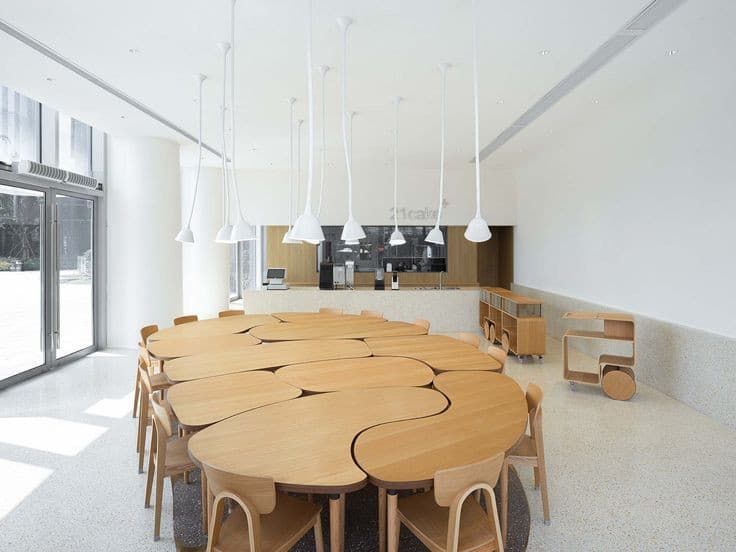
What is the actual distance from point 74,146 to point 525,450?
7.53 metres

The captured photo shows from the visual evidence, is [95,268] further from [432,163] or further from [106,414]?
[432,163]

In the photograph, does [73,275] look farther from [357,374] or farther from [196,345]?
[357,374]

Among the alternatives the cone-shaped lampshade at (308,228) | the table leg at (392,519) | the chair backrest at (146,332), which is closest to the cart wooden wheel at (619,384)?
the cone-shaped lampshade at (308,228)

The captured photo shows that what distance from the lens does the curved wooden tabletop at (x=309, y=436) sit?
1876 mm

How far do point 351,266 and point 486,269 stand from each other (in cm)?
509

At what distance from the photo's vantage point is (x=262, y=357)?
3.76m

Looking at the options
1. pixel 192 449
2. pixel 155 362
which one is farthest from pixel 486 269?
pixel 192 449

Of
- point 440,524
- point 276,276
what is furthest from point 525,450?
point 276,276

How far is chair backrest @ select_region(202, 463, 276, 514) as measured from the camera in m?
1.77

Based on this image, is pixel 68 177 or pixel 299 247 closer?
pixel 68 177

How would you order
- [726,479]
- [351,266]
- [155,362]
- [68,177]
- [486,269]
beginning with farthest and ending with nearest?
[486,269], [351,266], [68,177], [155,362], [726,479]

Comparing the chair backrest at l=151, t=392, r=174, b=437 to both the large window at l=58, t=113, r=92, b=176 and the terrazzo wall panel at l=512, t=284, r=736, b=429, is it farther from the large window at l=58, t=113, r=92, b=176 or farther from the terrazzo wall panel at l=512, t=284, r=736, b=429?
the large window at l=58, t=113, r=92, b=176

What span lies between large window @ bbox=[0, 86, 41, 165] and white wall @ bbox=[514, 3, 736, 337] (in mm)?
6909

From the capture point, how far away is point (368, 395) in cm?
285
